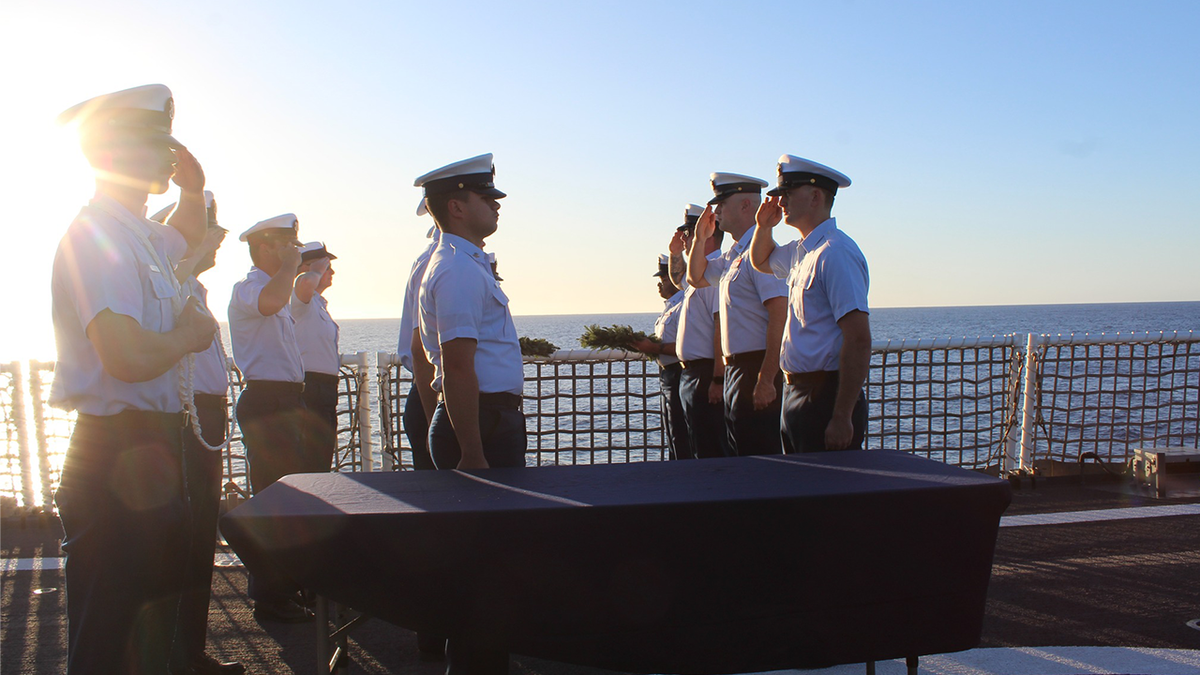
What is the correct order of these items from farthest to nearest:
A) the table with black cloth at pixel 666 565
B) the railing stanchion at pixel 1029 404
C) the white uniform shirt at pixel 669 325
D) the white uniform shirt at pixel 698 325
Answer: the railing stanchion at pixel 1029 404 < the white uniform shirt at pixel 669 325 < the white uniform shirt at pixel 698 325 < the table with black cloth at pixel 666 565

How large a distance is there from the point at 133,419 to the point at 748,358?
268cm

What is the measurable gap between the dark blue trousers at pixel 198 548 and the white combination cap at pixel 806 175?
2.44 m

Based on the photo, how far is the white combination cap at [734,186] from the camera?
436 cm

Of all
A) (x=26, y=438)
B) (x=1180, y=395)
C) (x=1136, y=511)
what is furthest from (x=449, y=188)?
(x=1180, y=395)

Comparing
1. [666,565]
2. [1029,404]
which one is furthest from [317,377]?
[1029,404]

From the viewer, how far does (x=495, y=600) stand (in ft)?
5.52

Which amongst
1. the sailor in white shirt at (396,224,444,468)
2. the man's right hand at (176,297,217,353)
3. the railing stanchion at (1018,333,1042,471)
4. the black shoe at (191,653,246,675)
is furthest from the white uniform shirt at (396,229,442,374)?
the railing stanchion at (1018,333,1042,471)

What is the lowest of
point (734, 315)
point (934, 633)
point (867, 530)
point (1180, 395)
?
point (1180, 395)

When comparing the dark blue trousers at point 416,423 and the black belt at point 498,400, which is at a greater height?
the black belt at point 498,400

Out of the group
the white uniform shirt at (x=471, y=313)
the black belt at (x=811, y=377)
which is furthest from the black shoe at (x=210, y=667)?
the black belt at (x=811, y=377)

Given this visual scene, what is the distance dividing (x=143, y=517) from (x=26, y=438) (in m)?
5.30

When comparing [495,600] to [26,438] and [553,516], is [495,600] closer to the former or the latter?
[553,516]

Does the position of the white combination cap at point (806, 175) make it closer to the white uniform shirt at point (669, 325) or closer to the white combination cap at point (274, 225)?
the white uniform shirt at point (669, 325)

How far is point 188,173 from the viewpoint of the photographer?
2344 millimetres
